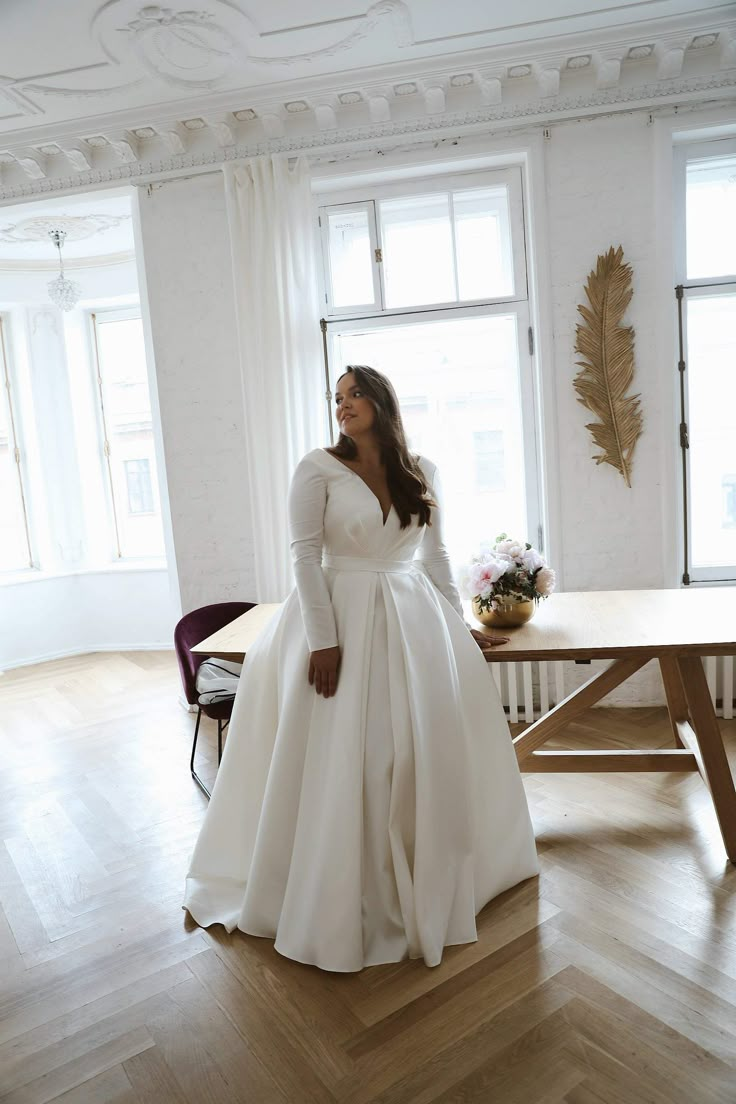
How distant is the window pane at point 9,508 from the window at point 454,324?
3.47 metres

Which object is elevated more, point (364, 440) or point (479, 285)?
point (479, 285)

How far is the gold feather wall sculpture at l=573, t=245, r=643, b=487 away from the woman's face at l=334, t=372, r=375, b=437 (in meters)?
1.91

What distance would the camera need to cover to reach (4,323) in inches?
241

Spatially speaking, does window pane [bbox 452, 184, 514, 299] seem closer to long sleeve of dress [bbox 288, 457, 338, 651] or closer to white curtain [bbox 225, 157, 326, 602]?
white curtain [bbox 225, 157, 326, 602]

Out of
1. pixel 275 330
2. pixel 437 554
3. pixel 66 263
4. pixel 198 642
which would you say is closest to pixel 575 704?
pixel 437 554

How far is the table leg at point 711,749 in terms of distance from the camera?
2.50m

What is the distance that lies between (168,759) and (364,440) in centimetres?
228

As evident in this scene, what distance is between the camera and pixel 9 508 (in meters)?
6.29

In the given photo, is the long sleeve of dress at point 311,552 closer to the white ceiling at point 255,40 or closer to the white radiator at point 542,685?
the white radiator at point 542,685

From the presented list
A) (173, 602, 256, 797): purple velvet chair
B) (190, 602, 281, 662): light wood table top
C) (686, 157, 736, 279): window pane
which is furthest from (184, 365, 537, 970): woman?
(686, 157, 736, 279): window pane

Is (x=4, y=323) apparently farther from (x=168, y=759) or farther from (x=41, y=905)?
(x=41, y=905)

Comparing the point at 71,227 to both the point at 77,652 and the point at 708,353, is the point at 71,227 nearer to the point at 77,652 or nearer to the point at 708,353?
the point at 77,652

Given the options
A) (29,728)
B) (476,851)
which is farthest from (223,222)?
(476,851)

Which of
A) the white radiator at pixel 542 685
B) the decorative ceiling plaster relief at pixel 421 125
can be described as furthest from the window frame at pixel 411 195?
the white radiator at pixel 542 685
